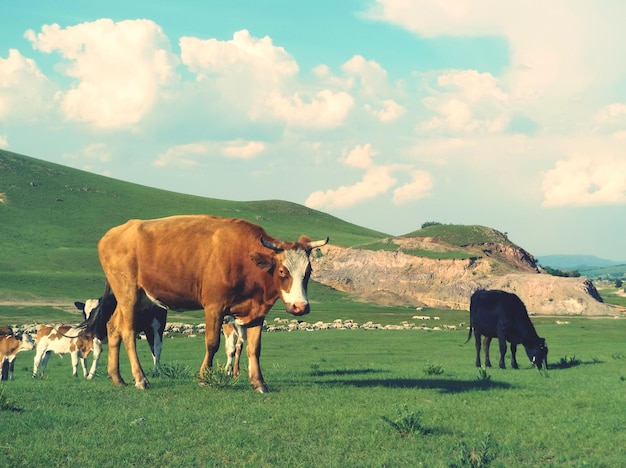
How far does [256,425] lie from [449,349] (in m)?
25.0

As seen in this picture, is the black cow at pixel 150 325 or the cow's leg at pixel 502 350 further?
the cow's leg at pixel 502 350

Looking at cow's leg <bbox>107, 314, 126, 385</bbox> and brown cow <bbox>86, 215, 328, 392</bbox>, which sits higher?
brown cow <bbox>86, 215, 328, 392</bbox>

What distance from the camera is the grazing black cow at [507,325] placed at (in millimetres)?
23922

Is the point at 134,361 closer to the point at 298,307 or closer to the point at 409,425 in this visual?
the point at 298,307

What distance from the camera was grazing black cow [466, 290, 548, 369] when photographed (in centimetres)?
2392

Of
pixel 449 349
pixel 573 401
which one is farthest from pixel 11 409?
pixel 449 349

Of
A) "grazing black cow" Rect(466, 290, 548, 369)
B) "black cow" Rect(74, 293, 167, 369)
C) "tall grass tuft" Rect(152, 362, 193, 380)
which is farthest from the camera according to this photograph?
"grazing black cow" Rect(466, 290, 548, 369)

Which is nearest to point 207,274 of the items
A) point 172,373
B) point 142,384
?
point 142,384

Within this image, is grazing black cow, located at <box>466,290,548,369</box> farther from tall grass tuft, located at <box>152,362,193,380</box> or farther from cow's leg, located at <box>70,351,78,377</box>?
cow's leg, located at <box>70,351,78,377</box>

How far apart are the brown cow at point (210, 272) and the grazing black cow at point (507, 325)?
39.6ft

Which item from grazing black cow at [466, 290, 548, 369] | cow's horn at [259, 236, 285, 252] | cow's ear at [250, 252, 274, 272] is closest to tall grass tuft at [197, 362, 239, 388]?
cow's ear at [250, 252, 274, 272]

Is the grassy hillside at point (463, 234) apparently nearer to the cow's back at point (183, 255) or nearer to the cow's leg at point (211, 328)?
the cow's back at point (183, 255)

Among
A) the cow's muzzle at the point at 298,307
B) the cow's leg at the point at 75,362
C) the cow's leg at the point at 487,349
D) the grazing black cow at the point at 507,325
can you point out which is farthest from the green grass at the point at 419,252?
the cow's muzzle at the point at 298,307

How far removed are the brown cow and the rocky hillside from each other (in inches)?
2528
